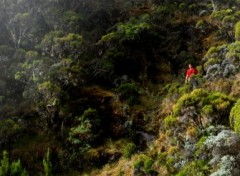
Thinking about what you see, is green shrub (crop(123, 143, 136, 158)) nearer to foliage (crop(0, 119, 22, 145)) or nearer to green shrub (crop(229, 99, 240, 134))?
green shrub (crop(229, 99, 240, 134))

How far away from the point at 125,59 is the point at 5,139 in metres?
8.72

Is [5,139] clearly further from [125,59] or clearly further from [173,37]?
[173,37]

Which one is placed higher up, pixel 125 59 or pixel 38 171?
pixel 125 59

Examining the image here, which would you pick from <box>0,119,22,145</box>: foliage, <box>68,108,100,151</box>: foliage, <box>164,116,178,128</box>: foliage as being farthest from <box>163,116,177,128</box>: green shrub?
<box>0,119,22,145</box>: foliage

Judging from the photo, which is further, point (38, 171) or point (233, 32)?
point (233, 32)

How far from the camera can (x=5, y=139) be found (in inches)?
674

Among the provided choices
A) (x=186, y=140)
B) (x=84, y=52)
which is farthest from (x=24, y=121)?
(x=186, y=140)

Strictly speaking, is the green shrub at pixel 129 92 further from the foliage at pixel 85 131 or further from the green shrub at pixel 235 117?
the green shrub at pixel 235 117

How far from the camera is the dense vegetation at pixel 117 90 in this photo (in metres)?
14.1

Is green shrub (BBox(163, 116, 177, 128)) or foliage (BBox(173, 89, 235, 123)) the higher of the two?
foliage (BBox(173, 89, 235, 123))

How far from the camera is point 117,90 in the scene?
2052cm

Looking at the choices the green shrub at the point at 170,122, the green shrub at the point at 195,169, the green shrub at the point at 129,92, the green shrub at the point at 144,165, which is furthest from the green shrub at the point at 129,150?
the green shrub at the point at 195,169

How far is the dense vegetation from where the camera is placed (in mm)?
14109

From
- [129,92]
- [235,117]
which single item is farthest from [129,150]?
[235,117]
